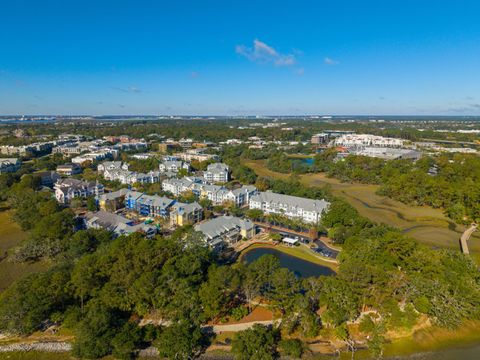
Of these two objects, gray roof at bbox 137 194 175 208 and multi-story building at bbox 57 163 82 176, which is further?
multi-story building at bbox 57 163 82 176

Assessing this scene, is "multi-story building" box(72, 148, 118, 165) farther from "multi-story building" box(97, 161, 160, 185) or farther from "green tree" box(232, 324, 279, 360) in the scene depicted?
"green tree" box(232, 324, 279, 360)

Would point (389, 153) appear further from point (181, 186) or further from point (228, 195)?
point (181, 186)

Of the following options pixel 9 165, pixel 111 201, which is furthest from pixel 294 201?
pixel 9 165

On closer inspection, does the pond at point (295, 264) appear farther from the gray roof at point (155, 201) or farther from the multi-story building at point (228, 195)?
the multi-story building at point (228, 195)

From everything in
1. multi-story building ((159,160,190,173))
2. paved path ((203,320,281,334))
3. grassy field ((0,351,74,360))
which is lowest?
paved path ((203,320,281,334))

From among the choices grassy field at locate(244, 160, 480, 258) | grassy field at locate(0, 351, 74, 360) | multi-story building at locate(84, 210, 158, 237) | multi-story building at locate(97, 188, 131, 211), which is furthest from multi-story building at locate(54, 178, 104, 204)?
grassy field at locate(244, 160, 480, 258)

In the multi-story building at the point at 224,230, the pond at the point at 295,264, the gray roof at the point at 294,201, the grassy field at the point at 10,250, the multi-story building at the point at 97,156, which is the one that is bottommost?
the pond at the point at 295,264

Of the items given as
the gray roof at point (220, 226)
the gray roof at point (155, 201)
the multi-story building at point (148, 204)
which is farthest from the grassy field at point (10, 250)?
the gray roof at point (220, 226)
